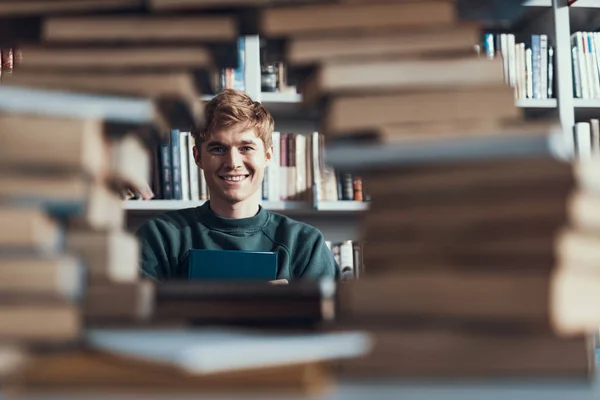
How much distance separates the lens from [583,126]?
2.76 metres

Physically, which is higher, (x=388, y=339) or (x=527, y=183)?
(x=527, y=183)

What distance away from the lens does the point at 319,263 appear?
2.31 m

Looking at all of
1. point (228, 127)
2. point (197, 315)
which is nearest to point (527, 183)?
point (197, 315)

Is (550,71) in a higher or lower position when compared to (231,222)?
higher

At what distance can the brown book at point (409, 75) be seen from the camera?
2.61ft

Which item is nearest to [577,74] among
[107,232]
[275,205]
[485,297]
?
[275,205]

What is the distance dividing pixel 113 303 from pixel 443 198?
0.37 metres

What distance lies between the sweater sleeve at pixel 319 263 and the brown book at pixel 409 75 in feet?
4.94

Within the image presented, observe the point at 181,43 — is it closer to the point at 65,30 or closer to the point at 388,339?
the point at 65,30

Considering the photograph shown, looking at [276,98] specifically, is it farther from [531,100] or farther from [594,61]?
[594,61]

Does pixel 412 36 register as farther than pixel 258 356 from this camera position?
Yes

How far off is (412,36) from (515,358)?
0.37 meters

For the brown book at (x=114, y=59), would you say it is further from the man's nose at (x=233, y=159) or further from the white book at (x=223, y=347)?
the man's nose at (x=233, y=159)

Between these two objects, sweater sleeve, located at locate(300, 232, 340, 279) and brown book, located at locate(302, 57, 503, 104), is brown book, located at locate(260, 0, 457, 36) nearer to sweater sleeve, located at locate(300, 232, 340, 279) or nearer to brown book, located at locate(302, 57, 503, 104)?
brown book, located at locate(302, 57, 503, 104)
